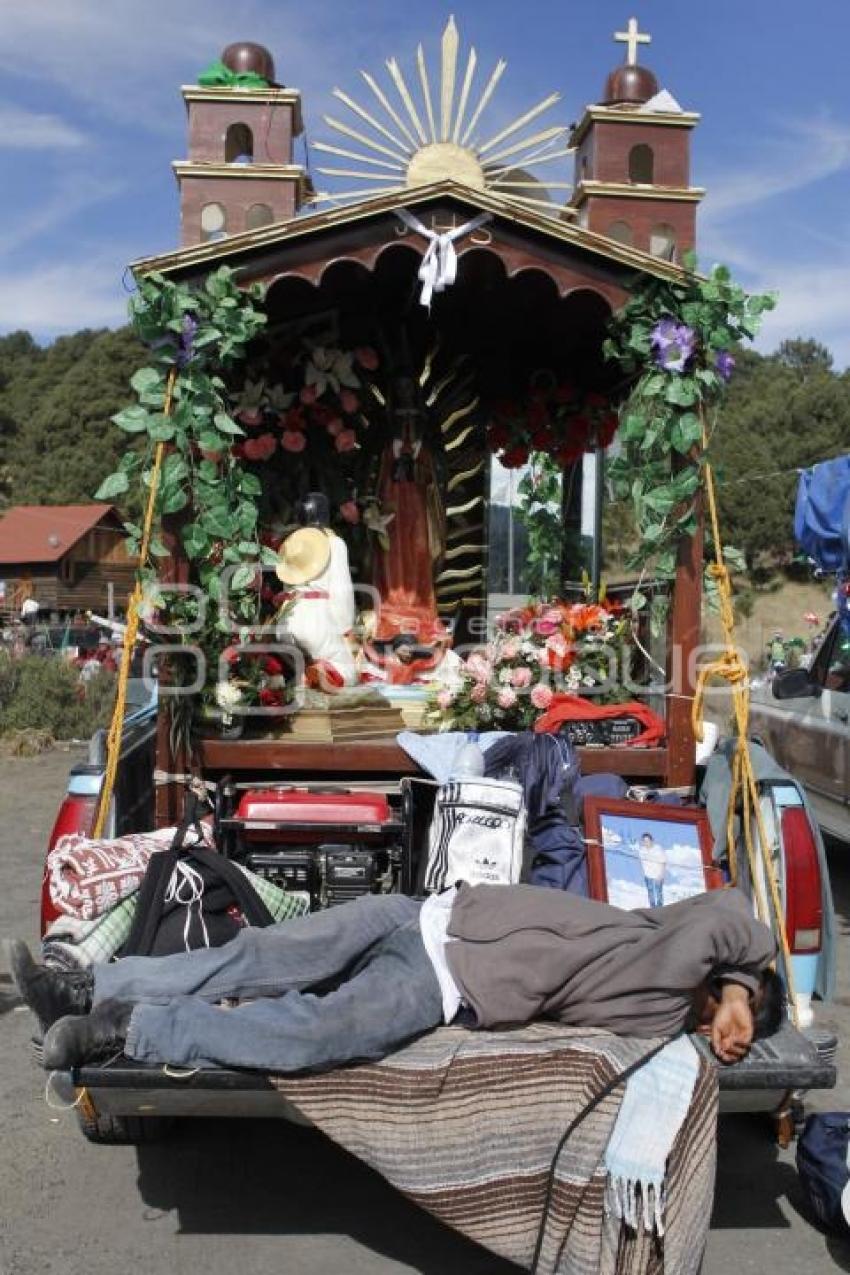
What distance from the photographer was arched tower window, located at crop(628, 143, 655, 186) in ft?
26.8

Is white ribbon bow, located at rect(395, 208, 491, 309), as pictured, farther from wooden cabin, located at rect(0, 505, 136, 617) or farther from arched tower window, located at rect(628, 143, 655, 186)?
wooden cabin, located at rect(0, 505, 136, 617)

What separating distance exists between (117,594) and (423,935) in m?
48.6

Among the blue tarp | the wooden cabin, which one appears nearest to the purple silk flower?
the blue tarp

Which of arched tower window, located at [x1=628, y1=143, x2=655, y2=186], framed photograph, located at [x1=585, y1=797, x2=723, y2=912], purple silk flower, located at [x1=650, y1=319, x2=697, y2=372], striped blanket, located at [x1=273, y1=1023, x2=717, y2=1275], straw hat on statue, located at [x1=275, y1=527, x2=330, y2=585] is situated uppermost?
arched tower window, located at [x1=628, y1=143, x2=655, y2=186]

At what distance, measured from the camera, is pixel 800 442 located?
38.6 metres

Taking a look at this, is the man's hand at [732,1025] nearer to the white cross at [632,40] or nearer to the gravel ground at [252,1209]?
the gravel ground at [252,1209]

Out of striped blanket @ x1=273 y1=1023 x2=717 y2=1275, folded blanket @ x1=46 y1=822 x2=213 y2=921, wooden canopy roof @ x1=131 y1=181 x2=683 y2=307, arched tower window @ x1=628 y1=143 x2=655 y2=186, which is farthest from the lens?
arched tower window @ x1=628 y1=143 x2=655 y2=186

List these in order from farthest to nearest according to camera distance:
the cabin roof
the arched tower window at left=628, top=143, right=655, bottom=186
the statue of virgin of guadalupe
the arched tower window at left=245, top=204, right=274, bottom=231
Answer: the cabin roof < the arched tower window at left=245, top=204, right=274, bottom=231 < the arched tower window at left=628, top=143, right=655, bottom=186 < the statue of virgin of guadalupe

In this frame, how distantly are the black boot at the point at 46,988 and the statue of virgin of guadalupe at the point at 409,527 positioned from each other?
14.3 ft

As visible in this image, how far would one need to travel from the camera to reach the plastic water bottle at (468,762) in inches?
205

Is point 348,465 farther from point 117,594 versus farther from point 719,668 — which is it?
point 117,594

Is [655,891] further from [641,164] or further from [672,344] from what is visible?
[641,164]

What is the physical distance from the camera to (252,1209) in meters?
3.86

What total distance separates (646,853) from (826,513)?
18.0ft
